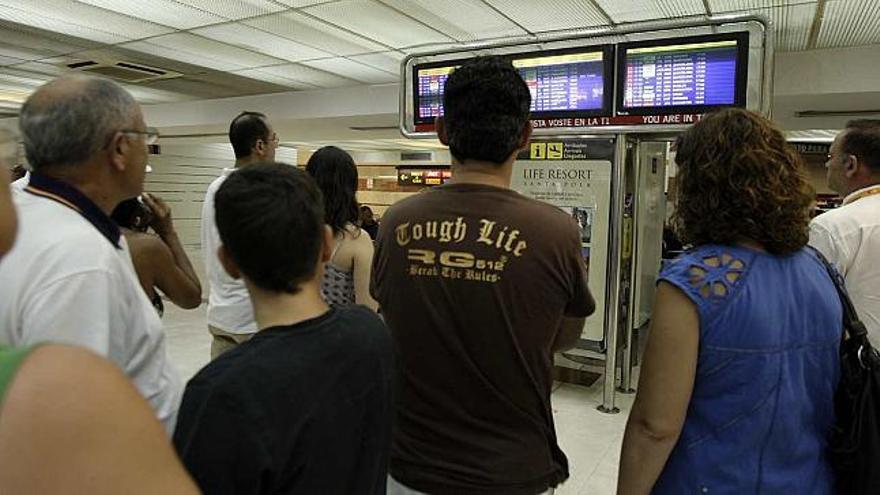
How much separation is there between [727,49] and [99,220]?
132 inches

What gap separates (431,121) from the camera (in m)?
4.41

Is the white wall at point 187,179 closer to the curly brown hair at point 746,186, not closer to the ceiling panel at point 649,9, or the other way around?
the ceiling panel at point 649,9

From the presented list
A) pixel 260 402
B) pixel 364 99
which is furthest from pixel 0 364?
pixel 364 99

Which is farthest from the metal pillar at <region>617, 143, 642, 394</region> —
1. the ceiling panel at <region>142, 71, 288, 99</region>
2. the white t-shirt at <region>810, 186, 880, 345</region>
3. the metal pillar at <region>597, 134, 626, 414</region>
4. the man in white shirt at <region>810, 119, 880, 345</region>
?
the ceiling panel at <region>142, 71, 288, 99</region>

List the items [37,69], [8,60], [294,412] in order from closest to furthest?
1. [294,412]
2. [8,60]
3. [37,69]

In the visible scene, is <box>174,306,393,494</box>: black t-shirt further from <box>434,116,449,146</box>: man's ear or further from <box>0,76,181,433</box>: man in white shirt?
<box>434,116,449,146</box>: man's ear

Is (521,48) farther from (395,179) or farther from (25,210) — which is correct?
(395,179)

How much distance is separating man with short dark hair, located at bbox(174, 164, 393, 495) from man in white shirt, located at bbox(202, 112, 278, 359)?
4.05ft

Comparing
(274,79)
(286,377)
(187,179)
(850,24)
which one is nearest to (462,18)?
(850,24)

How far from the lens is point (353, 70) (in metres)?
6.72

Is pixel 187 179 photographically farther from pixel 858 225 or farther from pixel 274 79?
pixel 858 225

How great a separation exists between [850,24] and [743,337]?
457cm

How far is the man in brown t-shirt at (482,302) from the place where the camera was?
1196 millimetres

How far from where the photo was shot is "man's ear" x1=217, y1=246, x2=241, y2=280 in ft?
3.23
